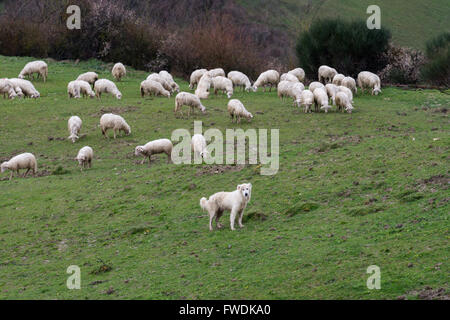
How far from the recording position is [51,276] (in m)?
12.8

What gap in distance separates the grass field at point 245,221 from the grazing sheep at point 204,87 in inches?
253

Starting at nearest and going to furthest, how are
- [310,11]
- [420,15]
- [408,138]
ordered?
[408,138] < [420,15] < [310,11]

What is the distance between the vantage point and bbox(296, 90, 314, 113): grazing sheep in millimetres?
27750

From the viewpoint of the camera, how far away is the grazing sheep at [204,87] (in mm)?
31719

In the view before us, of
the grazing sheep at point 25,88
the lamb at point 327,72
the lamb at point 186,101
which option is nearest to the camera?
the lamb at point 186,101

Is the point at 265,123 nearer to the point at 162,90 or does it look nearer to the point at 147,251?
the point at 162,90

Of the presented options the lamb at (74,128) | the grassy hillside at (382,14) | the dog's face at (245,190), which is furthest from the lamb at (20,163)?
the grassy hillside at (382,14)

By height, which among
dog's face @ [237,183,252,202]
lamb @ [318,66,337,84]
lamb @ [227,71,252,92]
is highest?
lamb @ [318,66,337,84]

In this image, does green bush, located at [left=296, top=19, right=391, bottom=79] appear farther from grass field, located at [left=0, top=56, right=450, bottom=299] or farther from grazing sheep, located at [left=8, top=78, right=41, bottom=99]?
grazing sheep, located at [left=8, top=78, right=41, bottom=99]

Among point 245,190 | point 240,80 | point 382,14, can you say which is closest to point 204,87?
point 240,80

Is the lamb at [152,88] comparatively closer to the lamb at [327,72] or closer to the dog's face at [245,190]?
the lamb at [327,72]

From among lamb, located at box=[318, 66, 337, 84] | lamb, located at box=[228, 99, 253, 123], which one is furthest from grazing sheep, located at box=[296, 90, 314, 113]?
lamb, located at box=[318, 66, 337, 84]
